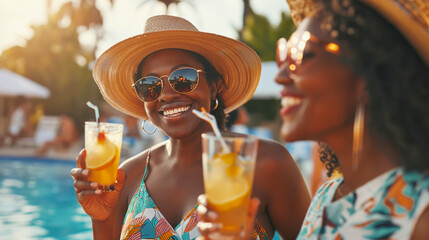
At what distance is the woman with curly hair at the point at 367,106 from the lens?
4.33 ft

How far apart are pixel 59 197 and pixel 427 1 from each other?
11.0m

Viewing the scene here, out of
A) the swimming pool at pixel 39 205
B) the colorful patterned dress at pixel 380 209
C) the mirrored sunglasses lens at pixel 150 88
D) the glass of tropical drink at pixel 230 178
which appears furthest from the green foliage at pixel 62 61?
the colorful patterned dress at pixel 380 209

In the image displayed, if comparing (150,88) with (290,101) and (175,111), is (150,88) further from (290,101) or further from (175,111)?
(290,101)

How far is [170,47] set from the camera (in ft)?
9.34

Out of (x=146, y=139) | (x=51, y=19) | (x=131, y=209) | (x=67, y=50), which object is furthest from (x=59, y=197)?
(x=51, y=19)

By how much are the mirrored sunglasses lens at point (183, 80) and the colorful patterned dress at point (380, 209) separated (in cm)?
135

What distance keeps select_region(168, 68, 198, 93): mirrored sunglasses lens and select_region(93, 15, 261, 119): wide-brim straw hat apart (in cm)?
25

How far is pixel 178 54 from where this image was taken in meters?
2.84

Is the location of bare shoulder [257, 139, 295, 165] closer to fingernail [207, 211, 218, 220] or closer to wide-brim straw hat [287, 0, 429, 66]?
fingernail [207, 211, 218, 220]

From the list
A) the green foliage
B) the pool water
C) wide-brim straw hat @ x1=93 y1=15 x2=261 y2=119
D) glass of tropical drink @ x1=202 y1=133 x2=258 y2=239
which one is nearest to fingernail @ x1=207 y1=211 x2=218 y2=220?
glass of tropical drink @ x1=202 y1=133 x2=258 y2=239

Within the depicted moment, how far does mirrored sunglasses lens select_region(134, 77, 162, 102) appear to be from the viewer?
2.69 m

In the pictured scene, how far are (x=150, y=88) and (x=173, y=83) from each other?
0.16 m

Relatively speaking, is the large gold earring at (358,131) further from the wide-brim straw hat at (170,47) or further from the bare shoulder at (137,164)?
the bare shoulder at (137,164)

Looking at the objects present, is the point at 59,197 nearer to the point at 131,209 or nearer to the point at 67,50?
the point at 131,209
